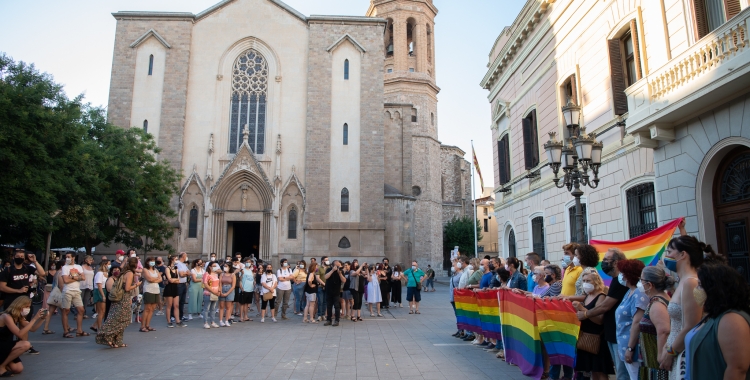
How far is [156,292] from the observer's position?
1184cm

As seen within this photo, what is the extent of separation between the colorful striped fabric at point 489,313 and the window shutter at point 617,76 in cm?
544

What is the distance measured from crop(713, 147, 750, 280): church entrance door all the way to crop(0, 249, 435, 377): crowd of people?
28.5ft

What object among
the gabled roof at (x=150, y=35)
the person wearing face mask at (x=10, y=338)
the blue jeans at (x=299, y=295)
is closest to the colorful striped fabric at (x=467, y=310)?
the blue jeans at (x=299, y=295)

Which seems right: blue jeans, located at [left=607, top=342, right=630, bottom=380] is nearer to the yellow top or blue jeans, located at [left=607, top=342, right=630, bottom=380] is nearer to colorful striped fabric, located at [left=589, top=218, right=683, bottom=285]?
the yellow top

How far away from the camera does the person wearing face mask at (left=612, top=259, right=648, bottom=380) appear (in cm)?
468

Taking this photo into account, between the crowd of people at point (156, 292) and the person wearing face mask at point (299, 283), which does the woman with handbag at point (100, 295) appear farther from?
the person wearing face mask at point (299, 283)

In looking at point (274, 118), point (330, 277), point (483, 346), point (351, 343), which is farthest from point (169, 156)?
point (483, 346)

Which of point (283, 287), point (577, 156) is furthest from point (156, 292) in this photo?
point (577, 156)

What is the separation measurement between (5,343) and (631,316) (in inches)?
317

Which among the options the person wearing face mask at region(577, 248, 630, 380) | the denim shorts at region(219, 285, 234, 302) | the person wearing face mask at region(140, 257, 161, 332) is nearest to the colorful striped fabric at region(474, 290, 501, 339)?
the person wearing face mask at region(577, 248, 630, 380)

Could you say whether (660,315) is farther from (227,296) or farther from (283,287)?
(283,287)

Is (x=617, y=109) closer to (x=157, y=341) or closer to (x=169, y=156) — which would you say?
(x=157, y=341)

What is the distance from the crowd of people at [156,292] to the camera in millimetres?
9016

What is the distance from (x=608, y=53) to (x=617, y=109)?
138 cm
